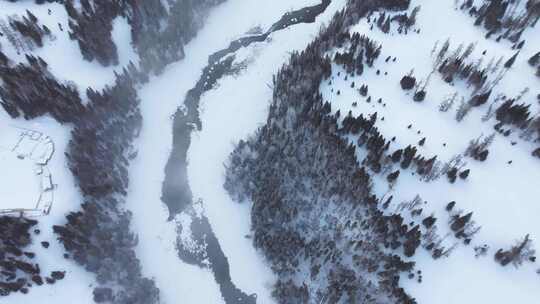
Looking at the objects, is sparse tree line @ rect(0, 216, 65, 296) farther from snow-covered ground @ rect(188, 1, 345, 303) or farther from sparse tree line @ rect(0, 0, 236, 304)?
snow-covered ground @ rect(188, 1, 345, 303)

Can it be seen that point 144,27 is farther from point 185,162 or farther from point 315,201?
point 315,201

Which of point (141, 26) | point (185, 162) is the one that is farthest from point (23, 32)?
point (185, 162)

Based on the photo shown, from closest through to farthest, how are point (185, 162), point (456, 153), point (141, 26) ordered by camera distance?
1. point (456, 153)
2. point (185, 162)
3. point (141, 26)

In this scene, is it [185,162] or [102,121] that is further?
[185,162]

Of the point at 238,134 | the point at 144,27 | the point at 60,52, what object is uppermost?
the point at 60,52

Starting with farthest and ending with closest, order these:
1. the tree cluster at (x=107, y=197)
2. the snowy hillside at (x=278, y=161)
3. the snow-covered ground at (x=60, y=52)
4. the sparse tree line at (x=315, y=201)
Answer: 1. the snow-covered ground at (x=60, y=52)
2. the tree cluster at (x=107, y=197)
3. the sparse tree line at (x=315, y=201)
4. the snowy hillside at (x=278, y=161)

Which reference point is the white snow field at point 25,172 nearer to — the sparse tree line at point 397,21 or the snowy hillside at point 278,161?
the snowy hillside at point 278,161

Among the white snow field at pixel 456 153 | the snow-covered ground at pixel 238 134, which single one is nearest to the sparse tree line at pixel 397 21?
the white snow field at pixel 456 153
